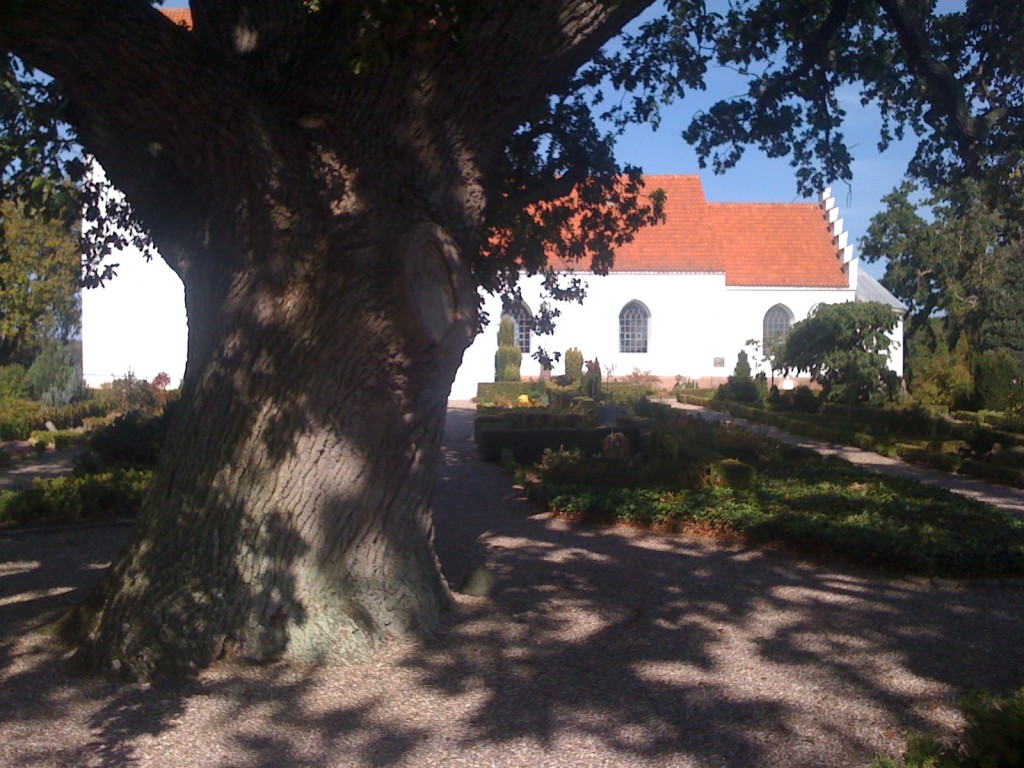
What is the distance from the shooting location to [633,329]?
42719 mm

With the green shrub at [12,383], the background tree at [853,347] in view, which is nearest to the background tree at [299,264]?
the background tree at [853,347]

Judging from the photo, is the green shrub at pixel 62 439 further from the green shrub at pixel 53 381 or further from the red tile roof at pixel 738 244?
the red tile roof at pixel 738 244

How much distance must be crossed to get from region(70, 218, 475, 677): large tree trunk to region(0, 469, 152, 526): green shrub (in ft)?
17.5

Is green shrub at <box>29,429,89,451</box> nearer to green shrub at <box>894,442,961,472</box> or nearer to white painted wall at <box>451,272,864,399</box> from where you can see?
green shrub at <box>894,442,961,472</box>

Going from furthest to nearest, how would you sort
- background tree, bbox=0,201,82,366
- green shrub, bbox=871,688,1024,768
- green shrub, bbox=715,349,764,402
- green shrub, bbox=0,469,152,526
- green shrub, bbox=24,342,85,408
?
green shrub, bbox=715,349,764,402, green shrub, bbox=24,342,85,408, background tree, bbox=0,201,82,366, green shrub, bbox=0,469,152,526, green shrub, bbox=871,688,1024,768

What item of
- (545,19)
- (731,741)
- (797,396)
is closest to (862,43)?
(545,19)

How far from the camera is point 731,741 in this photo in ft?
14.8

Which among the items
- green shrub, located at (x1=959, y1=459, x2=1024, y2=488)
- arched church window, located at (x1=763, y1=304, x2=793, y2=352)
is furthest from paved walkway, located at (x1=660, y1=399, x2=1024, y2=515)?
arched church window, located at (x1=763, y1=304, x2=793, y2=352)

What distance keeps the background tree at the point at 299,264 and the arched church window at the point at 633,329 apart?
36.9 m

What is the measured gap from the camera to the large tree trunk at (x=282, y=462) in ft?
17.4

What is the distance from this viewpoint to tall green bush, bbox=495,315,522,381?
37.1 meters

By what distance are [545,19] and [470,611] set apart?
3736 mm

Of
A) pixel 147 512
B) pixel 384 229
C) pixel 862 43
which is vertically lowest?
pixel 147 512

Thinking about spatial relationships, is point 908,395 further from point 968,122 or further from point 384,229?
point 384,229
